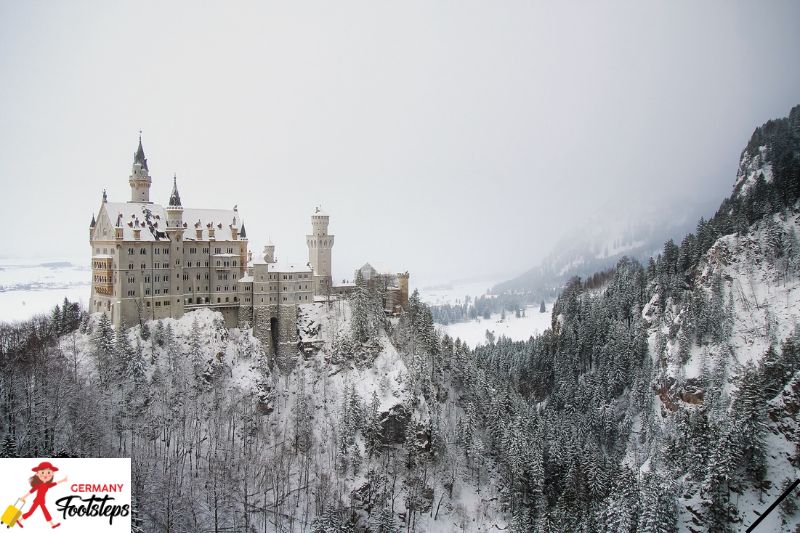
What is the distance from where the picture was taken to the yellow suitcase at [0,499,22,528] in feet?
134

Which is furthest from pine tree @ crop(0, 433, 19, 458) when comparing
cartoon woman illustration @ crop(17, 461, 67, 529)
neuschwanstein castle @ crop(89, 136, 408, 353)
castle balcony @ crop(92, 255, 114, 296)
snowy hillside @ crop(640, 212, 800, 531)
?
snowy hillside @ crop(640, 212, 800, 531)

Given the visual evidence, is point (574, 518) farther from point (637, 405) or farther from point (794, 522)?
point (637, 405)

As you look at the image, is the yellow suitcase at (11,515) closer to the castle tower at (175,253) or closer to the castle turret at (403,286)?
the castle tower at (175,253)

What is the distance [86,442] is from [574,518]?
2459 inches

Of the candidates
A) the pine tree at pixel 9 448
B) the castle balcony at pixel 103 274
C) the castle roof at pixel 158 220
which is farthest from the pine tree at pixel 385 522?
the castle balcony at pixel 103 274

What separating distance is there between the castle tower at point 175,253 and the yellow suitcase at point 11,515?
47.6 m

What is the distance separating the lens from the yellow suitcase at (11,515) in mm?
40719

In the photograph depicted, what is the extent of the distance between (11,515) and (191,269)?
52065 mm

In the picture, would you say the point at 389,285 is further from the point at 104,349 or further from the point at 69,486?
the point at 69,486

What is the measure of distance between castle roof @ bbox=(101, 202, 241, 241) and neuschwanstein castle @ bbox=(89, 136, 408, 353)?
0.14 m

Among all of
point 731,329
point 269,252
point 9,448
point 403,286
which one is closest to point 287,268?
point 269,252

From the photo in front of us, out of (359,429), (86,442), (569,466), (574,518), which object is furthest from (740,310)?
(86,442)

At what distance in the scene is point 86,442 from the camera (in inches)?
2479

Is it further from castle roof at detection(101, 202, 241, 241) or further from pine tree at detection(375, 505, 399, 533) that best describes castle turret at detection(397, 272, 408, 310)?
pine tree at detection(375, 505, 399, 533)
